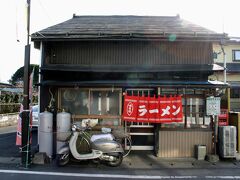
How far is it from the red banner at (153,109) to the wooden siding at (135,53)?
1.95m

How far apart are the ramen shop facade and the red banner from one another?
8cm

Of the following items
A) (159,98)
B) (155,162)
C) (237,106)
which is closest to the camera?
(155,162)

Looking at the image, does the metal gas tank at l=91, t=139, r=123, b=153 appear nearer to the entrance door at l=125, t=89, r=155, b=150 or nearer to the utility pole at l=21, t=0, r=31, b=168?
the entrance door at l=125, t=89, r=155, b=150

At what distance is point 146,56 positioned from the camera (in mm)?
11125

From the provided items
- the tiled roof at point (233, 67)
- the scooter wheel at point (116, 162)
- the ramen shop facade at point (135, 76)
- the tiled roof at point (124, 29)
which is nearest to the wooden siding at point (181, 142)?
the ramen shop facade at point (135, 76)

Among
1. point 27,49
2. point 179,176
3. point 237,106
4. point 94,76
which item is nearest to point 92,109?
point 94,76

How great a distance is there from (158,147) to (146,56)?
386 cm

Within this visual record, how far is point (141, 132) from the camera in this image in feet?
35.0

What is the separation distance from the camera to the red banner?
387 inches

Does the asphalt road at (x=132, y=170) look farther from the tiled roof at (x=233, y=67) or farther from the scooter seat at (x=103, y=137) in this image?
the tiled roof at (x=233, y=67)

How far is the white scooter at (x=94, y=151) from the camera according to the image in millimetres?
8500

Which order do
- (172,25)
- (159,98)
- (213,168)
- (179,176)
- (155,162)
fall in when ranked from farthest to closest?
1. (172,25)
2. (159,98)
3. (155,162)
4. (213,168)
5. (179,176)

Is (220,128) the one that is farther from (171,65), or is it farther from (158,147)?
(171,65)

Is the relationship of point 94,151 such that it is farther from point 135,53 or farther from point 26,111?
point 135,53
